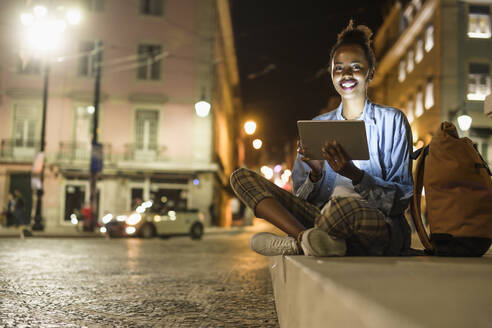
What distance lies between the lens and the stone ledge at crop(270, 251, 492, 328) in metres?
1.27

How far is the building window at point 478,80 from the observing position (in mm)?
26984

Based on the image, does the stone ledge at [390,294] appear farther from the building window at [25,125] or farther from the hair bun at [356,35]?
the building window at [25,125]

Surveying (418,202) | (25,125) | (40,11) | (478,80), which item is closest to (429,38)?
(478,80)

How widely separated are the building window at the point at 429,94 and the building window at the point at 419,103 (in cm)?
82

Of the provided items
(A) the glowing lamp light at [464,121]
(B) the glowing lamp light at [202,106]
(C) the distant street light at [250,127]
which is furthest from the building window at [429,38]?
Answer: (C) the distant street light at [250,127]

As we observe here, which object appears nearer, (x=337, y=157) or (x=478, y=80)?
(x=337, y=157)

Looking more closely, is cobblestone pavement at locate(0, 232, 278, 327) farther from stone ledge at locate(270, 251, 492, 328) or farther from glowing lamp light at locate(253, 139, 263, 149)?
glowing lamp light at locate(253, 139, 263, 149)

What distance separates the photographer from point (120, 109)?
2884 cm

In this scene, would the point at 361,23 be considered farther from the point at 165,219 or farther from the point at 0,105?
the point at 0,105

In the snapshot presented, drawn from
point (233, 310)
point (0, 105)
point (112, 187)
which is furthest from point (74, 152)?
point (233, 310)

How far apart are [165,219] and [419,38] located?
18.9 meters

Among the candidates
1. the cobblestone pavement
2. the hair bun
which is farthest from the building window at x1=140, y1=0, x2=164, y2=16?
the hair bun

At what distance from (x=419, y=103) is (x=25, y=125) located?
20.0 meters

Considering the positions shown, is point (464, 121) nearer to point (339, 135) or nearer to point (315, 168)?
point (315, 168)
